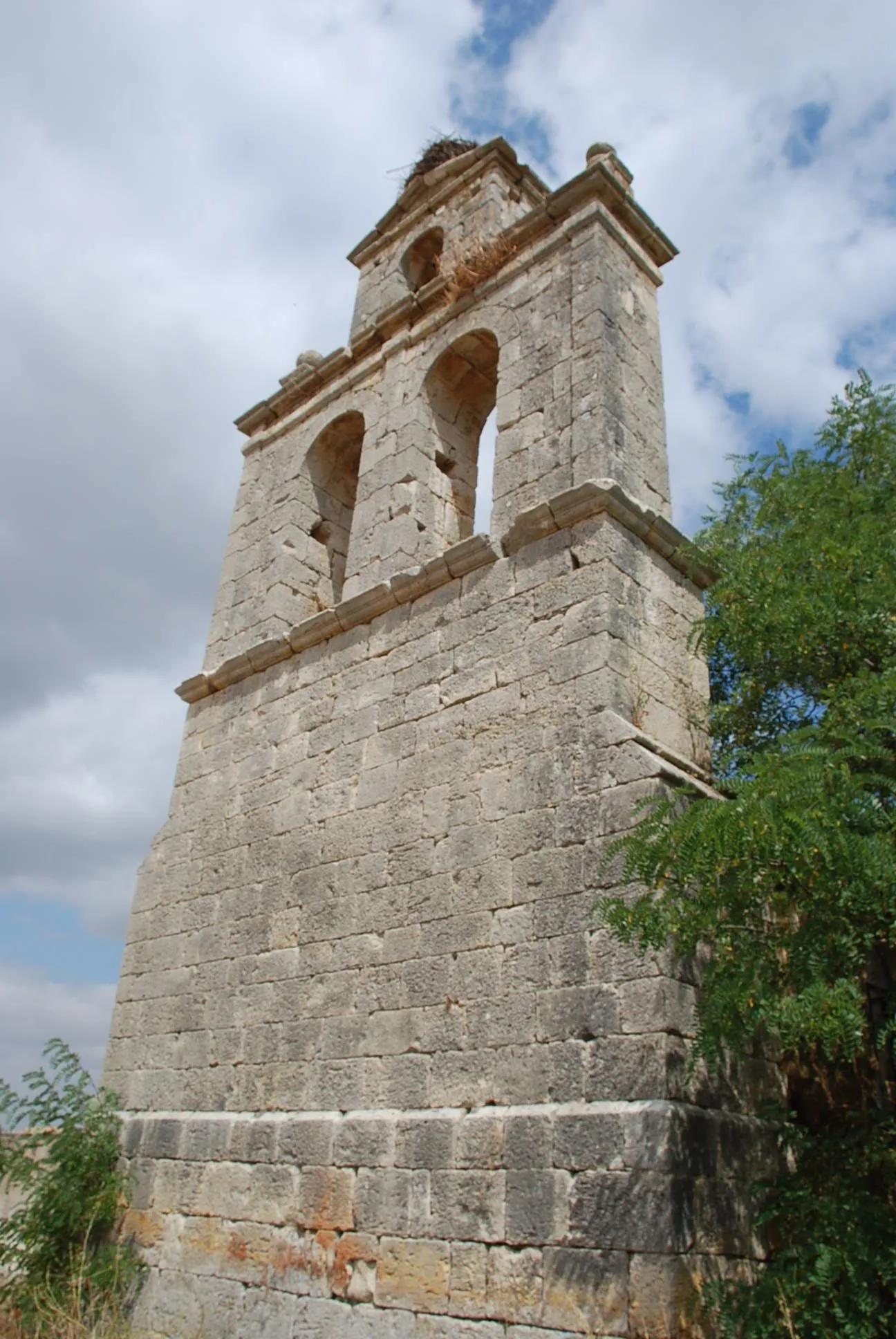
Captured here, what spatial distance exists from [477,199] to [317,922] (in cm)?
637

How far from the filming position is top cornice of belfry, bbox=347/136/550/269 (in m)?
8.94

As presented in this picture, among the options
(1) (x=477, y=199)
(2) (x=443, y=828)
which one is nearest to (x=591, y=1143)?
(2) (x=443, y=828)

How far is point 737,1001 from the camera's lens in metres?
3.84

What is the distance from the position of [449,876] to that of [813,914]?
186 cm

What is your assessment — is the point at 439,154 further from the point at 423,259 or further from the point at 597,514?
the point at 597,514

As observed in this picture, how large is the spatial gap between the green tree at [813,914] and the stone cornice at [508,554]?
1.73ft

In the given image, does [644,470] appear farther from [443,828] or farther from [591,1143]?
[591,1143]

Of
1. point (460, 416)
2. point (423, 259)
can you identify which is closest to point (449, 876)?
point (460, 416)

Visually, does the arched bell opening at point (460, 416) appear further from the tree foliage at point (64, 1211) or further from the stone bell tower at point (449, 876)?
the tree foliage at point (64, 1211)

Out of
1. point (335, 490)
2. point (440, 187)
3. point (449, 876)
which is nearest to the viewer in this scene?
point (449, 876)

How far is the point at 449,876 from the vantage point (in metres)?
5.20

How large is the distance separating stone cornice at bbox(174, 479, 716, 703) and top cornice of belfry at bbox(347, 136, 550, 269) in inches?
177

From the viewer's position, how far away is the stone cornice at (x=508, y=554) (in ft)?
18.4

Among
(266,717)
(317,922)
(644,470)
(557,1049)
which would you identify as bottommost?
(557,1049)
